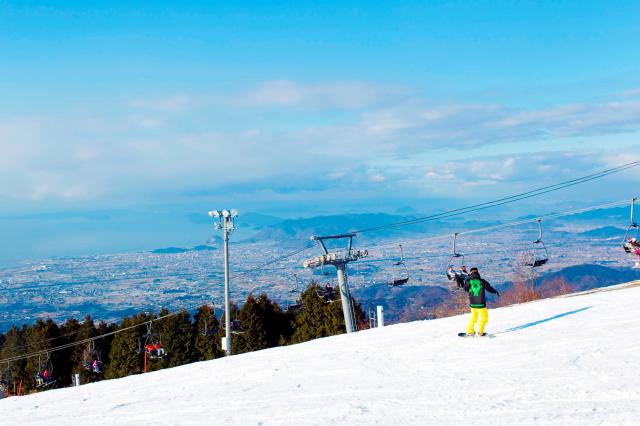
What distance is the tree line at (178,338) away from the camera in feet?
167

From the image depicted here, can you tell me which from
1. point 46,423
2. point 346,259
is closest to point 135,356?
point 346,259

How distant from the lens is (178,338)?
2082 inches

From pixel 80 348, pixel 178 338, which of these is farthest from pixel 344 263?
pixel 80 348

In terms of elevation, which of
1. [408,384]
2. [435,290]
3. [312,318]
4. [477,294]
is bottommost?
[435,290]

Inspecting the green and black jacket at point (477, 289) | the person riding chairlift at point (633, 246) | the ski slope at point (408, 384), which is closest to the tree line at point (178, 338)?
the person riding chairlift at point (633, 246)

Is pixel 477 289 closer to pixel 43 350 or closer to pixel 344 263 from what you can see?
pixel 344 263

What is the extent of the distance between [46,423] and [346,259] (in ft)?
74.7

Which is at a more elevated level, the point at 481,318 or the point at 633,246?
the point at 633,246

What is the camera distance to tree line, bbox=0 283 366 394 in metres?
50.8

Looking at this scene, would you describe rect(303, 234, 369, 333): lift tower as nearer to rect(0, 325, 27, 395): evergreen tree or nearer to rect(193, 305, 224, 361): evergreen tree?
rect(193, 305, 224, 361): evergreen tree

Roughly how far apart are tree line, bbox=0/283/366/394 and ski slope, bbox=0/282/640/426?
28625 millimetres

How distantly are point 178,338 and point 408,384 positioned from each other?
41200 millimetres

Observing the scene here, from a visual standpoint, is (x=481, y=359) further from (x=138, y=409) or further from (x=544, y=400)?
(x=138, y=409)

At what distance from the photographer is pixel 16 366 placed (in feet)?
188
